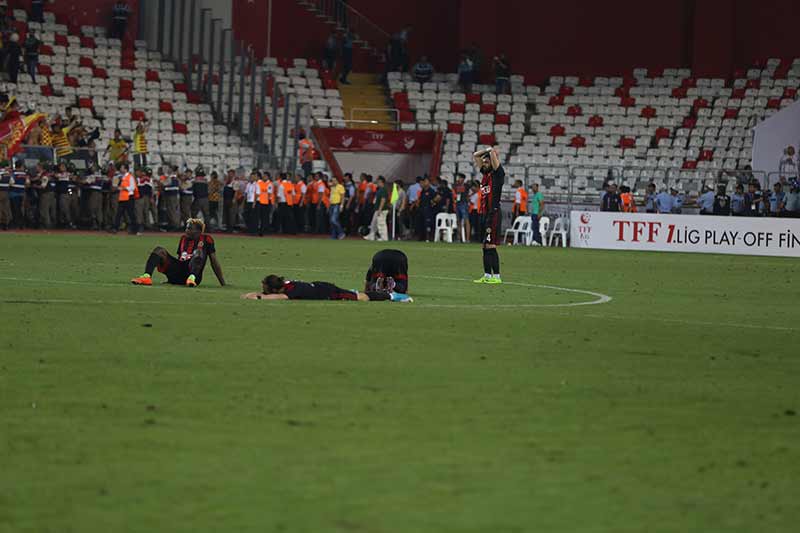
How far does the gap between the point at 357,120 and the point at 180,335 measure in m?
38.4

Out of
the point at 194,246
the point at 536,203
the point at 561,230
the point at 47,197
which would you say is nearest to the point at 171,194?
the point at 47,197

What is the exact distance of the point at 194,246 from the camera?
60.8ft

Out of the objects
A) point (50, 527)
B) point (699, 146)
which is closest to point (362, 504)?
point (50, 527)

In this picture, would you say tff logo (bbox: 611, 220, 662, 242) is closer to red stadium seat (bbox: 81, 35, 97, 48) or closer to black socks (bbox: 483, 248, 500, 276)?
black socks (bbox: 483, 248, 500, 276)

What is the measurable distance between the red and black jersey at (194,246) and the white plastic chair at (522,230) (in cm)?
2297

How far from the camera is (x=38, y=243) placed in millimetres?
30312

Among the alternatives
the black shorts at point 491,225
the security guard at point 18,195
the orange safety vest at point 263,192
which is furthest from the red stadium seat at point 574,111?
the black shorts at point 491,225

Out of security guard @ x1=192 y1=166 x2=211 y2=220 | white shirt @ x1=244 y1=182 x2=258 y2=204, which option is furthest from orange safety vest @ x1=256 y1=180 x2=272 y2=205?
security guard @ x1=192 y1=166 x2=211 y2=220

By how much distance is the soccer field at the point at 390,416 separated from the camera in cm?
614

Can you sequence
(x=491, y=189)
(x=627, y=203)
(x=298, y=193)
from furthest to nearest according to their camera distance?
1. (x=298, y=193)
2. (x=627, y=203)
3. (x=491, y=189)

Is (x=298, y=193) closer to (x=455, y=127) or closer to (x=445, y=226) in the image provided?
(x=445, y=226)

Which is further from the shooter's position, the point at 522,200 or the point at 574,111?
the point at 574,111

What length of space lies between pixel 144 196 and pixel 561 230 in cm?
1180

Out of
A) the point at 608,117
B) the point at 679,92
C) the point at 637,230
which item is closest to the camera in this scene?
the point at 637,230
